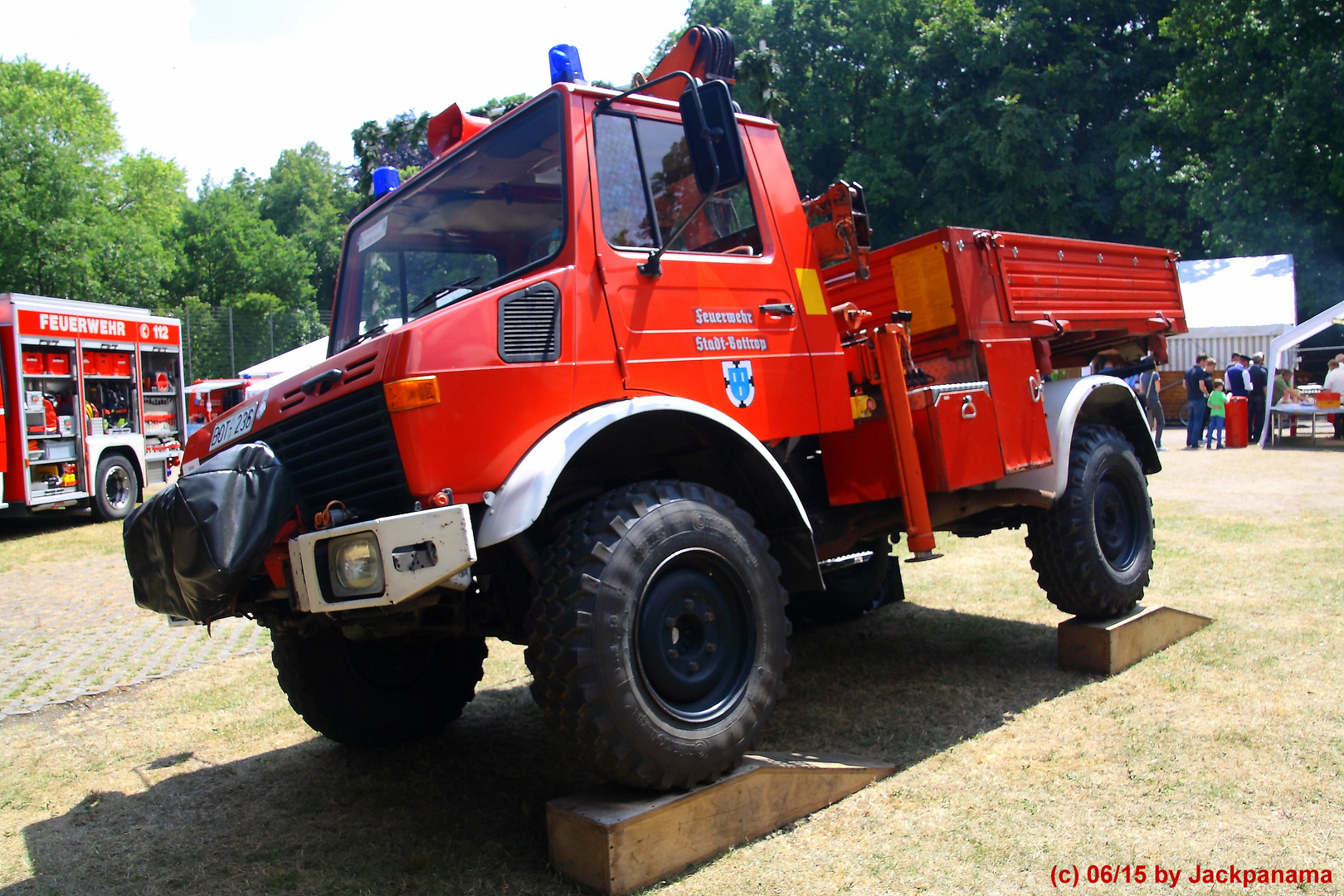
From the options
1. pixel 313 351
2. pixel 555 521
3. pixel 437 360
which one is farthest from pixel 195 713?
pixel 313 351

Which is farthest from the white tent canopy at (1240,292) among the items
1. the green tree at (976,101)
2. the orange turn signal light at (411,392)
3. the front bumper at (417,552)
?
the front bumper at (417,552)

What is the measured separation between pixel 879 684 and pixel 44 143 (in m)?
35.8

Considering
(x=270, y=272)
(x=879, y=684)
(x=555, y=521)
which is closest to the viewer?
(x=555, y=521)

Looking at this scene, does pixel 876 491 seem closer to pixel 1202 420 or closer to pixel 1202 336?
pixel 1202 420

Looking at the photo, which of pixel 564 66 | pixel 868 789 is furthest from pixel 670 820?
pixel 564 66

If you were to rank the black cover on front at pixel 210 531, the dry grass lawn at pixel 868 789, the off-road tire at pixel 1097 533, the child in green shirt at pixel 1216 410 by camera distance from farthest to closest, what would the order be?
the child in green shirt at pixel 1216 410, the off-road tire at pixel 1097 533, the dry grass lawn at pixel 868 789, the black cover on front at pixel 210 531

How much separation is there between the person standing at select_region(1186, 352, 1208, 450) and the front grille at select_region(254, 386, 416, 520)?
62.1 feet

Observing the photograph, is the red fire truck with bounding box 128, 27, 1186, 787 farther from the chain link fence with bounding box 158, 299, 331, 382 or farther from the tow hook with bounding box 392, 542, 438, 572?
the chain link fence with bounding box 158, 299, 331, 382

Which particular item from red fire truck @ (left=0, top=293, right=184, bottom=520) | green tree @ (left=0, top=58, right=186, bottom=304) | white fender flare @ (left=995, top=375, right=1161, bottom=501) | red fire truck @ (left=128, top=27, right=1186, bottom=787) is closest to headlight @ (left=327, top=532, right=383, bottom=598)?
red fire truck @ (left=128, top=27, right=1186, bottom=787)

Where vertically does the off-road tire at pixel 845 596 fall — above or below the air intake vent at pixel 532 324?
below

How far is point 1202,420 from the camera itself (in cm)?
1909

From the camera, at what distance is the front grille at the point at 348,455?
10.2 feet

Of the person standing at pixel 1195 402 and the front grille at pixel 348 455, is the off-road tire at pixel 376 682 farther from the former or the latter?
the person standing at pixel 1195 402

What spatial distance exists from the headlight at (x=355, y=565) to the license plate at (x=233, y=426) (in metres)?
0.91
